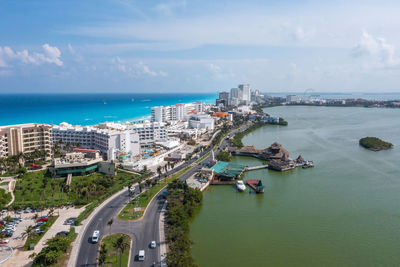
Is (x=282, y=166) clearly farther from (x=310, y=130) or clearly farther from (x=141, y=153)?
(x=310, y=130)

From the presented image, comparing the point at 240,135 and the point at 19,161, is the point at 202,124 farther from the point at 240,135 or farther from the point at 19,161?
the point at 19,161

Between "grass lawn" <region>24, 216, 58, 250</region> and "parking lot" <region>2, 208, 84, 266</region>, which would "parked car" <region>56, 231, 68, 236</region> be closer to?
"parking lot" <region>2, 208, 84, 266</region>

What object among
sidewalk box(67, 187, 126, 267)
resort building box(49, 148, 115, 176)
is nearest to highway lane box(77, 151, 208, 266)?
sidewalk box(67, 187, 126, 267)

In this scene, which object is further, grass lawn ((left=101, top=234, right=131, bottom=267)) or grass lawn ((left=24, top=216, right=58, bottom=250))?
grass lawn ((left=24, top=216, right=58, bottom=250))

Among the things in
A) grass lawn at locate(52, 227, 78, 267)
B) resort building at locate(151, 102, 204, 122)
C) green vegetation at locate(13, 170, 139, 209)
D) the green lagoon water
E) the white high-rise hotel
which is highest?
the white high-rise hotel

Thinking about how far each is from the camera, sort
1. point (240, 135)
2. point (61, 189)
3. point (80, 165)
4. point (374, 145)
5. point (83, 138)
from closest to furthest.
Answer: point (61, 189) → point (80, 165) → point (83, 138) → point (374, 145) → point (240, 135)

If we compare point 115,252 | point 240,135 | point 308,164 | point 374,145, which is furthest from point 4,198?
point 374,145

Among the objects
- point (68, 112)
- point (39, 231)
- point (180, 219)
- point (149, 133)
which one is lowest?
point (39, 231)

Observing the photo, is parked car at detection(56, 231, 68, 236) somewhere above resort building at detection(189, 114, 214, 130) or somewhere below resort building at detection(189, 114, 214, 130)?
below
